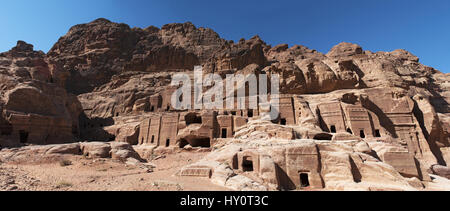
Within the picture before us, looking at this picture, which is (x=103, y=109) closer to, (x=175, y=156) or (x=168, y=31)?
(x=175, y=156)

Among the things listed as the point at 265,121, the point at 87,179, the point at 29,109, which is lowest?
the point at 87,179

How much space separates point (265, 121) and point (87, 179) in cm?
1645

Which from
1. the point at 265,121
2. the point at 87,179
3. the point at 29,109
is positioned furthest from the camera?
the point at 29,109

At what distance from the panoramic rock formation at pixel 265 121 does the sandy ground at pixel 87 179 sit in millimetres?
1698

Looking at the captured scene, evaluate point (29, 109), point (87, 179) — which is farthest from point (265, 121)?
point (29, 109)

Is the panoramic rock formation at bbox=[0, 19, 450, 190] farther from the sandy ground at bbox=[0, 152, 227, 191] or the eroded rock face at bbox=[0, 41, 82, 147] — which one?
the sandy ground at bbox=[0, 152, 227, 191]

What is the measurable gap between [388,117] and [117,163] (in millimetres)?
31264

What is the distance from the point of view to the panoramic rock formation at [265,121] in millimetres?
14766

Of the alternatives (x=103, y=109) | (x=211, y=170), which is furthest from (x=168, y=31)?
(x=211, y=170)

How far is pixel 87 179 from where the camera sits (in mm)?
12047

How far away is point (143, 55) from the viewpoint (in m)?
59.1

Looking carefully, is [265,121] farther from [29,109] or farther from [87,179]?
[29,109]

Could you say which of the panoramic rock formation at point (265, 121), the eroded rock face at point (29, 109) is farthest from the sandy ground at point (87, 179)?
the eroded rock face at point (29, 109)

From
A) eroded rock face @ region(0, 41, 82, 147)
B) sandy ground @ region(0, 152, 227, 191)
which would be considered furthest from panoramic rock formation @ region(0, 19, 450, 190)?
sandy ground @ region(0, 152, 227, 191)
